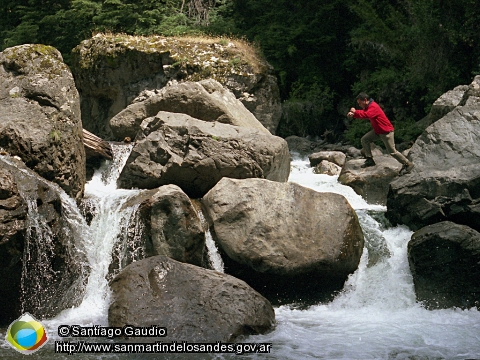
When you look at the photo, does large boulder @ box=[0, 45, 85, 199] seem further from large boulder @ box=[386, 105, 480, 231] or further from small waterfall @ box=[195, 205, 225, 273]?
large boulder @ box=[386, 105, 480, 231]

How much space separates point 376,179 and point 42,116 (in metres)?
6.41

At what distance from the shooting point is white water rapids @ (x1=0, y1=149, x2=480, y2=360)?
6.68 metres

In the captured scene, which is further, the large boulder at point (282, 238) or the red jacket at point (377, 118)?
the red jacket at point (377, 118)

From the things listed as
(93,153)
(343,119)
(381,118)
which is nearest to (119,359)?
(93,153)

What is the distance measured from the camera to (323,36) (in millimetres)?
21844

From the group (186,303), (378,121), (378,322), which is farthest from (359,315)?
(378,121)

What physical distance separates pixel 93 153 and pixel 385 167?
18.4ft

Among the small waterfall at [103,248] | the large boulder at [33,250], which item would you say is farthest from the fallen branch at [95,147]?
the large boulder at [33,250]

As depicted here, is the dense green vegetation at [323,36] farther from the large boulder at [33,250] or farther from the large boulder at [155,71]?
the large boulder at [33,250]

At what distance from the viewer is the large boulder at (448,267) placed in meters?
8.40

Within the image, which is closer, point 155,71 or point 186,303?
point 186,303

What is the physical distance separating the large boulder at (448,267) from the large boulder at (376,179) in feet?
11.0

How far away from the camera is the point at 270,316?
290 inches

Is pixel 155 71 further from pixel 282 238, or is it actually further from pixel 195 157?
pixel 282 238
